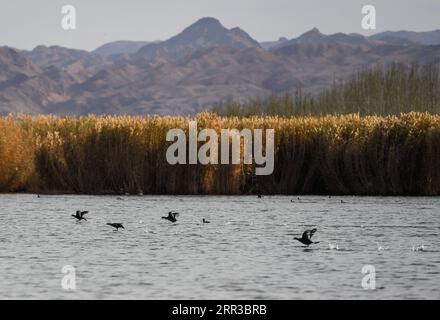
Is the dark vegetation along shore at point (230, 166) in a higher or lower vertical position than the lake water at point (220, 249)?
higher

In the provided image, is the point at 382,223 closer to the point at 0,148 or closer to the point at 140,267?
the point at 140,267

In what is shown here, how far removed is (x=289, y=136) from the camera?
1395 inches

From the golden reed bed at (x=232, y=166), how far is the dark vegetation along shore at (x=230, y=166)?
30 millimetres

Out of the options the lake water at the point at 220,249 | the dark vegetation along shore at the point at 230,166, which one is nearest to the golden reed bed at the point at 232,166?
the dark vegetation along shore at the point at 230,166

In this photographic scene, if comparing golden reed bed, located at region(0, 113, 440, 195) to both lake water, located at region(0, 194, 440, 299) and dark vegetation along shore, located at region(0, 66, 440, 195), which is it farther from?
lake water, located at region(0, 194, 440, 299)

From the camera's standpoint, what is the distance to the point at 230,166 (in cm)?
3481

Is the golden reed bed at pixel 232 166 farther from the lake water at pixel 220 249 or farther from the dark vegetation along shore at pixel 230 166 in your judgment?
the lake water at pixel 220 249

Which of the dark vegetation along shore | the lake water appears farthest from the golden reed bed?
Result: the lake water

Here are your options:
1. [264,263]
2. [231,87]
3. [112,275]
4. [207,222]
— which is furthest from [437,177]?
[231,87]

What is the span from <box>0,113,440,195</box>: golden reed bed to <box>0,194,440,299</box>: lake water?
7.48 feet

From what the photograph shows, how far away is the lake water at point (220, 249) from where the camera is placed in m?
16.4
